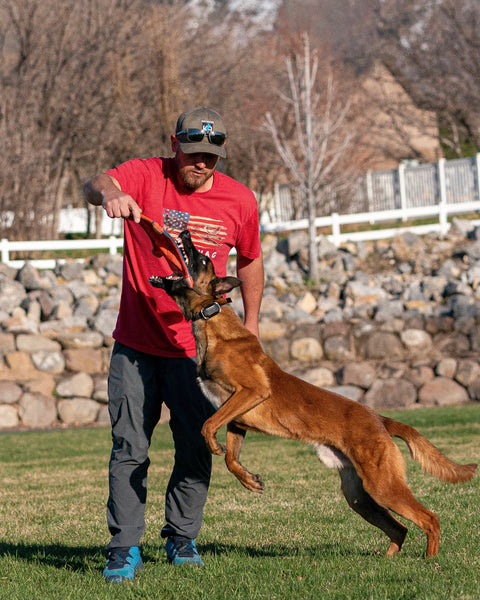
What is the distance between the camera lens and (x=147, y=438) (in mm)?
5281

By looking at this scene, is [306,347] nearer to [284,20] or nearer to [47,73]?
[47,73]

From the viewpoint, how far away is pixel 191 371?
533 cm

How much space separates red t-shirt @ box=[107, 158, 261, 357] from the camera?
528 cm

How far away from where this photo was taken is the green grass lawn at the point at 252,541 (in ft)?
15.1

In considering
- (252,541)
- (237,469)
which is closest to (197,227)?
(237,469)

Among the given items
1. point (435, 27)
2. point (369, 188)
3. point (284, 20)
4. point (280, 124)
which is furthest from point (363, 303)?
point (435, 27)

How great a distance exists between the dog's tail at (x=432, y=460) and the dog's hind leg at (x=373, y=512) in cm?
40

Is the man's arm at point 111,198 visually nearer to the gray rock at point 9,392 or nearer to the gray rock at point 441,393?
the gray rock at point 9,392

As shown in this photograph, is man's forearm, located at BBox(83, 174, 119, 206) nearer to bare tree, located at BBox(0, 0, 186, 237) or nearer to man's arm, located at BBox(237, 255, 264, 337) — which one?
man's arm, located at BBox(237, 255, 264, 337)

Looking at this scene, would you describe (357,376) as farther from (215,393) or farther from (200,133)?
(200,133)

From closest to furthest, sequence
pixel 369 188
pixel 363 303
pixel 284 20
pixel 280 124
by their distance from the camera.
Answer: pixel 363 303 < pixel 369 188 < pixel 280 124 < pixel 284 20

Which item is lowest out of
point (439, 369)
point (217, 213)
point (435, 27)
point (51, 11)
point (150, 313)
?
point (439, 369)

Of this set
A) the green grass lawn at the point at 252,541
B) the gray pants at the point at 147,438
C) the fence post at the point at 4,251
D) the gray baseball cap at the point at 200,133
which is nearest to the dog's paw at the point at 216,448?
the gray pants at the point at 147,438

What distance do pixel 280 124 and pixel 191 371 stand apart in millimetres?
26102
